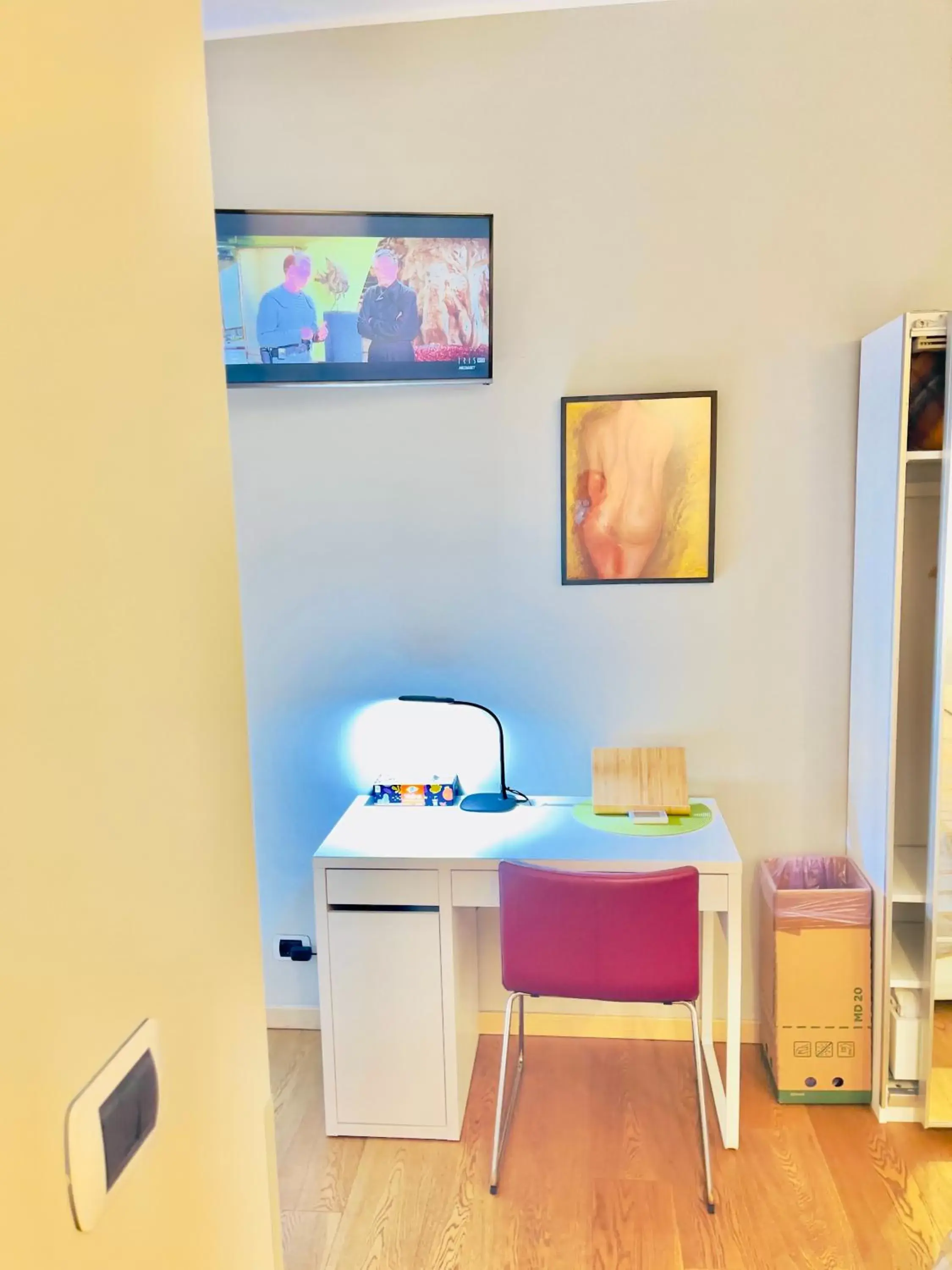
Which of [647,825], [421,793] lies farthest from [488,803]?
[647,825]

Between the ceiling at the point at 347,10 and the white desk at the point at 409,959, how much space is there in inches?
81.7

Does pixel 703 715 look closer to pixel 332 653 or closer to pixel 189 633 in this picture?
pixel 332 653

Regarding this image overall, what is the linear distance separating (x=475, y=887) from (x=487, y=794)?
1.34 feet

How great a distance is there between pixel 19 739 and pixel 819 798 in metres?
2.28

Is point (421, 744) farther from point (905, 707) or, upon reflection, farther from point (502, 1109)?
point (905, 707)

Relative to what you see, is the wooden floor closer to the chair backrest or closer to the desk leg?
the desk leg

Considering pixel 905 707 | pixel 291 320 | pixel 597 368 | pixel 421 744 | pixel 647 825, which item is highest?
pixel 291 320

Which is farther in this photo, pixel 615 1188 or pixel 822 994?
pixel 822 994

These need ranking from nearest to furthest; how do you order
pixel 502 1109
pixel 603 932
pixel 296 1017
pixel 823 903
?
pixel 603 932 → pixel 502 1109 → pixel 823 903 → pixel 296 1017

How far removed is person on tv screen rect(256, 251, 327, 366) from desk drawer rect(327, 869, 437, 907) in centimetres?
133

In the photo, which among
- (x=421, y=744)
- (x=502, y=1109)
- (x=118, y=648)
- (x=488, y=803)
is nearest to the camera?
(x=118, y=648)

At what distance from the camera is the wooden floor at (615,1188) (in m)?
1.82

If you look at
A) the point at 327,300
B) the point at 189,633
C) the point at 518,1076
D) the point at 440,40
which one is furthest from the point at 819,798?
the point at 440,40

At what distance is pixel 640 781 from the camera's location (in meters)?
2.36
